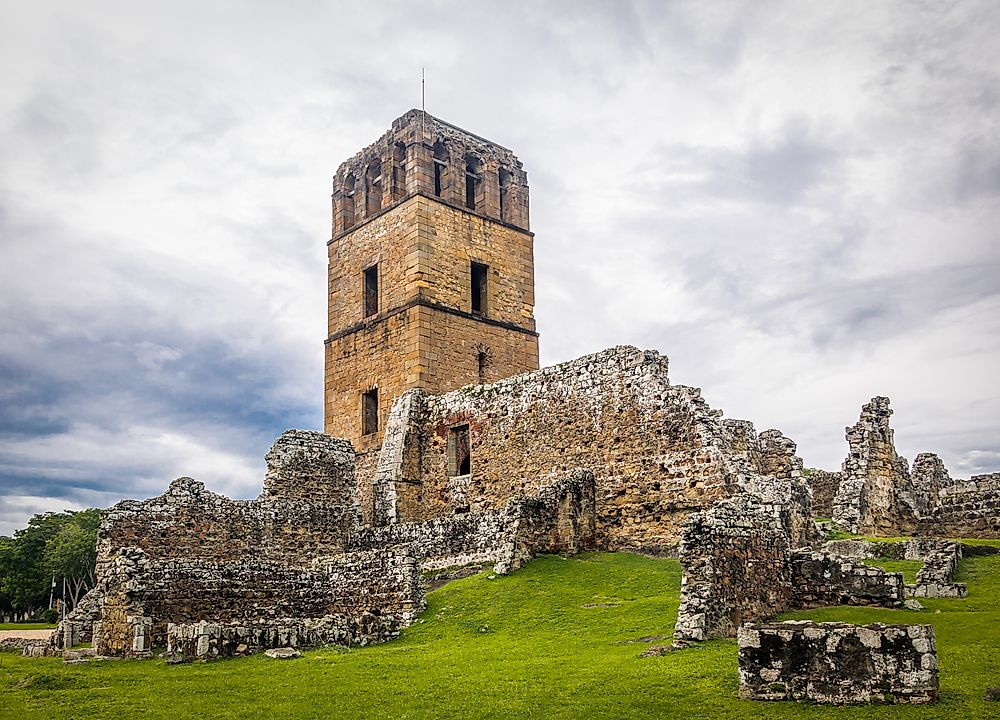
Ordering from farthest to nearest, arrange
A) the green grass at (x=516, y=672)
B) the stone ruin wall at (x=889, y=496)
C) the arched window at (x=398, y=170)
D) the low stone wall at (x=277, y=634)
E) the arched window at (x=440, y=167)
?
the arched window at (x=440, y=167) < the arched window at (x=398, y=170) < the stone ruin wall at (x=889, y=496) < the low stone wall at (x=277, y=634) < the green grass at (x=516, y=672)

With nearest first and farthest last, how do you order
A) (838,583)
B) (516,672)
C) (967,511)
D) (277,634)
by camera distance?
1. (516,672)
2. (838,583)
3. (277,634)
4. (967,511)

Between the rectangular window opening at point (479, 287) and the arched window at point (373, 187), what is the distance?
4.25 m

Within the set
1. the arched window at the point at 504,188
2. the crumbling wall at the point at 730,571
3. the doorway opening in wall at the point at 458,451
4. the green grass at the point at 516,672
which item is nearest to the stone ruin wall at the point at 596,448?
the doorway opening in wall at the point at 458,451

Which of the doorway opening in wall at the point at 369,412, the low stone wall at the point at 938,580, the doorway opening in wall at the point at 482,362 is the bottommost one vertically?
the low stone wall at the point at 938,580

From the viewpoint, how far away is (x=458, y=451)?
1046 inches

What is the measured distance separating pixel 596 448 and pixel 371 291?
13120 mm

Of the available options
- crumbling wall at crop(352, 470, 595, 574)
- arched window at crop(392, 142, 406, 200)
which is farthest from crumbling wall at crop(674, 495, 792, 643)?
arched window at crop(392, 142, 406, 200)

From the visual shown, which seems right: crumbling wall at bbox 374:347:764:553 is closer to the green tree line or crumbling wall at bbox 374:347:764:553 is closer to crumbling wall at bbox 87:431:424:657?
crumbling wall at bbox 87:431:424:657

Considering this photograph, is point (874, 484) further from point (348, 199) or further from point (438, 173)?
point (348, 199)

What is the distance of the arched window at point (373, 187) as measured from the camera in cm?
3341

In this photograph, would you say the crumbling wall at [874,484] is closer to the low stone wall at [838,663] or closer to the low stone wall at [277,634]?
the low stone wall at [277,634]

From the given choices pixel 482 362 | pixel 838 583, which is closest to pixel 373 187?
pixel 482 362

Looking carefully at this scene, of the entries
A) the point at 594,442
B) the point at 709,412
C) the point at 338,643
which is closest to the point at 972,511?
the point at 709,412

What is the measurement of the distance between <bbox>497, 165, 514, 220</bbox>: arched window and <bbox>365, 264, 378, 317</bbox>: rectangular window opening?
495cm
